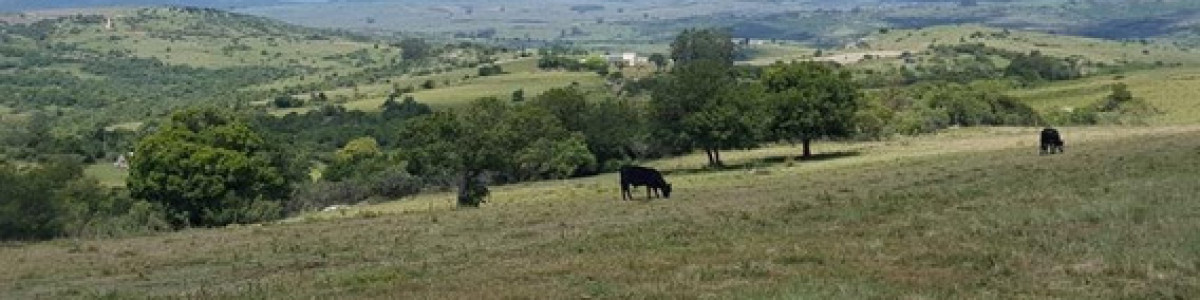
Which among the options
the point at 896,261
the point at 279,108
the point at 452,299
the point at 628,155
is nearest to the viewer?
the point at 452,299

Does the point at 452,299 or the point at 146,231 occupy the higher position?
the point at 452,299

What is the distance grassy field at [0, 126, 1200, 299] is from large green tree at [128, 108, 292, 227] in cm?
1455

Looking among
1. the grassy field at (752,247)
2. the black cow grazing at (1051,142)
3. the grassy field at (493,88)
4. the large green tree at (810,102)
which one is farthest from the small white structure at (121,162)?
the black cow grazing at (1051,142)

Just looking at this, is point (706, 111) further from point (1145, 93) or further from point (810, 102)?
point (1145, 93)

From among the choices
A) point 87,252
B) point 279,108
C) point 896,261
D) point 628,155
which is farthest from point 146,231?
point 279,108

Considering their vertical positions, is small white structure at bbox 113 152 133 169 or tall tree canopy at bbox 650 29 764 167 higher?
tall tree canopy at bbox 650 29 764 167

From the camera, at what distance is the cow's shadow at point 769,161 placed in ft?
212

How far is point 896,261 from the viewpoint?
719 inches

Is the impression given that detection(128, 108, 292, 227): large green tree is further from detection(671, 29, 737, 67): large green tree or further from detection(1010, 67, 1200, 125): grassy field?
detection(671, 29, 737, 67): large green tree

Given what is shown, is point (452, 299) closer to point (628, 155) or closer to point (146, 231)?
point (146, 231)

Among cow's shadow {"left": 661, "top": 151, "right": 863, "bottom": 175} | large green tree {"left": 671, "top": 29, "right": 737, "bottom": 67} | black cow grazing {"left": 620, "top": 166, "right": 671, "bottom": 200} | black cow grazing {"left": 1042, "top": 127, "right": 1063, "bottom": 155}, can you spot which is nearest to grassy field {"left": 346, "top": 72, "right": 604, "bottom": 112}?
large green tree {"left": 671, "top": 29, "right": 737, "bottom": 67}

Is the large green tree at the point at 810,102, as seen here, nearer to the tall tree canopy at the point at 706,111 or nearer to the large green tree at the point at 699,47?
the tall tree canopy at the point at 706,111

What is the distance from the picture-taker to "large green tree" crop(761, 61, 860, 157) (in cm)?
6750

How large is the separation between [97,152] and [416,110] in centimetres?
3870
